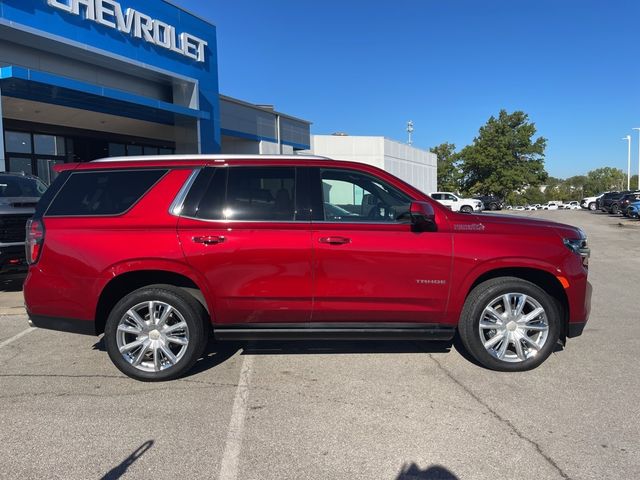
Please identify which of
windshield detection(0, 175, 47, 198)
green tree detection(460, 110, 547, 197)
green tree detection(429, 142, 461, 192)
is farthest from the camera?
green tree detection(429, 142, 461, 192)

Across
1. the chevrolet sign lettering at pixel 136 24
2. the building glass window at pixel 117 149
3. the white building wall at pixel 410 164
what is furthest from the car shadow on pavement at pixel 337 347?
the white building wall at pixel 410 164

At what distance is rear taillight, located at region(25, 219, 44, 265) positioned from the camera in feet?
14.1

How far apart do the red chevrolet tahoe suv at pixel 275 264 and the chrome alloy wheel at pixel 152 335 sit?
12 mm

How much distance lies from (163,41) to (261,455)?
15829 mm

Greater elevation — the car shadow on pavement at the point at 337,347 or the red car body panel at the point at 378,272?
the red car body panel at the point at 378,272

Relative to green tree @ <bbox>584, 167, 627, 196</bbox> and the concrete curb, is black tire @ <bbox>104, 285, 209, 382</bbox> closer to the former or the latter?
the concrete curb

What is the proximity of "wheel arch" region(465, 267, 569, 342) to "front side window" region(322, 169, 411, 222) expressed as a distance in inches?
36.4

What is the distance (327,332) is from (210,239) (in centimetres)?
128

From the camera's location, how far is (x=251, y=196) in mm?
4359

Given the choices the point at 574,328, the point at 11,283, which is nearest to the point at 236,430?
the point at 574,328

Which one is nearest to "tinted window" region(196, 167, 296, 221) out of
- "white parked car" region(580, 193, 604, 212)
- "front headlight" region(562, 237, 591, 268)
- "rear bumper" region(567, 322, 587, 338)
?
"front headlight" region(562, 237, 591, 268)

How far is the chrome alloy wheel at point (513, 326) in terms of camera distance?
14.3 ft

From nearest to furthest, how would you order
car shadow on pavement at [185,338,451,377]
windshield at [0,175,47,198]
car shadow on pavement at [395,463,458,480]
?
car shadow on pavement at [395,463,458,480]
car shadow on pavement at [185,338,451,377]
windshield at [0,175,47,198]

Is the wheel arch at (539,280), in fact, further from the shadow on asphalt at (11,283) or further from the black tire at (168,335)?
the shadow on asphalt at (11,283)
